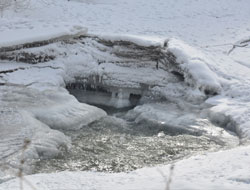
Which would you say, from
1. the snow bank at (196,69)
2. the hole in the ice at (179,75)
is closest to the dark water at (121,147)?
the snow bank at (196,69)

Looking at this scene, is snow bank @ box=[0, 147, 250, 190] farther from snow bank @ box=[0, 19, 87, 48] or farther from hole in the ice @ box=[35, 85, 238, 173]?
snow bank @ box=[0, 19, 87, 48]

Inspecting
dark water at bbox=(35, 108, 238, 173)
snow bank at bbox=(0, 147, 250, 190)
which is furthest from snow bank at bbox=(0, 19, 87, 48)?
snow bank at bbox=(0, 147, 250, 190)

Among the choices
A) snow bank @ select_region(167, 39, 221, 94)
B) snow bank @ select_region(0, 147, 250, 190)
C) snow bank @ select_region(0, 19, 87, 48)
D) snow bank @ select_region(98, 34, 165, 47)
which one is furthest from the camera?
snow bank @ select_region(98, 34, 165, 47)

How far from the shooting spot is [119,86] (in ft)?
30.0

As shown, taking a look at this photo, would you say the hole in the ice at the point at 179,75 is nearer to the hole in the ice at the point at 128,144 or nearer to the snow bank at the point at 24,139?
the hole in the ice at the point at 128,144

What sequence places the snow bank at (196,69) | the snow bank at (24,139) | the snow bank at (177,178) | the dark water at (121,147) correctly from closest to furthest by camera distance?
1. the snow bank at (177,178)
2. the snow bank at (24,139)
3. the dark water at (121,147)
4. the snow bank at (196,69)

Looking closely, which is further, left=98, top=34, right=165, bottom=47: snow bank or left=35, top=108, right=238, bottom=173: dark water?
left=98, top=34, right=165, bottom=47: snow bank

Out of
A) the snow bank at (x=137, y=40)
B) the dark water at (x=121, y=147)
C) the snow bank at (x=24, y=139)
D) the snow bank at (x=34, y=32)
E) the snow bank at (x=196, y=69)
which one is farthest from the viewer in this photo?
the snow bank at (x=137, y=40)

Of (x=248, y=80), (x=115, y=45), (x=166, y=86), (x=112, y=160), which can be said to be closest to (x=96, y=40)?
(x=115, y=45)

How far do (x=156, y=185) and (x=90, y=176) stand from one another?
988 mm

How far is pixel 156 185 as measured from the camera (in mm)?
4270

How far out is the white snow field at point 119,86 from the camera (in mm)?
4859

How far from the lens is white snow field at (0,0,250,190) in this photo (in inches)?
191

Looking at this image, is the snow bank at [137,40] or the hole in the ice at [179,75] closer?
the hole in the ice at [179,75]
